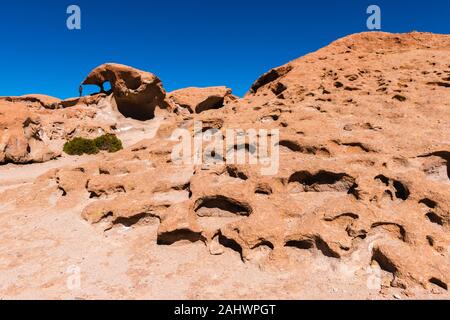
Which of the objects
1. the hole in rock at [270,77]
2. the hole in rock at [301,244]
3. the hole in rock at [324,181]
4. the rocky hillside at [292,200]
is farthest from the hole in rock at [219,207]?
the hole in rock at [270,77]

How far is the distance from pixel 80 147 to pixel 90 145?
656mm

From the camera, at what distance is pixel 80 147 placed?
73.5 ft

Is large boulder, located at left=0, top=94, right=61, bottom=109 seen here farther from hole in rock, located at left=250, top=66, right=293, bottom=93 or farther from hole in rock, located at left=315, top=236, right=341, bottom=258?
hole in rock, located at left=315, top=236, right=341, bottom=258

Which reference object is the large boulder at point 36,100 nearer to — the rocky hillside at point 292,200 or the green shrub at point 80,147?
the green shrub at point 80,147

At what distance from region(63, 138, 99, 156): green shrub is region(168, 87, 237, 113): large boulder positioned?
1549 cm

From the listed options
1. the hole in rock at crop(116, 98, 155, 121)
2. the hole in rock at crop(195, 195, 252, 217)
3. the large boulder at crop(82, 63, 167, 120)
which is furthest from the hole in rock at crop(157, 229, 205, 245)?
the hole in rock at crop(116, 98, 155, 121)

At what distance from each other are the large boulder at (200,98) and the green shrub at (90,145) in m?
14.2

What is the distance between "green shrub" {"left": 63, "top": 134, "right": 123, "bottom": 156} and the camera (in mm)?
22125

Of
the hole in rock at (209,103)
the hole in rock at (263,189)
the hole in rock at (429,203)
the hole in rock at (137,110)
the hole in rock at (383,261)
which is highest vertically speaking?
the hole in rock at (209,103)

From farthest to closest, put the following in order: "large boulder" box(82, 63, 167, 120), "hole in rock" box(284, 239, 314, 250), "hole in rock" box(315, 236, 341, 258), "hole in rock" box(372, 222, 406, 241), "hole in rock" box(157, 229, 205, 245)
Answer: "large boulder" box(82, 63, 167, 120) < "hole in rock" box(157, 229, 205, 245) < "hole in rock" box(284, 239, 314, 250) < "hole in rock" box(372, 222, 406, 241) < "hole in rock" box(315, 236, 341, 258)

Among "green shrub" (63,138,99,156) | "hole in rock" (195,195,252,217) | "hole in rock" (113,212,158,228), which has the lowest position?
"hole in rock" (113,212,158,228)

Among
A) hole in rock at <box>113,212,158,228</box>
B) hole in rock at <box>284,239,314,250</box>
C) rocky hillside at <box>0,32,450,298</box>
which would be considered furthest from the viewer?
hole in rock at <box>113,212,158,228</box>

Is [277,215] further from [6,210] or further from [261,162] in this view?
[6,210]

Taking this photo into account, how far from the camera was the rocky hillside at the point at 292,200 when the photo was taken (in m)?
5.96
